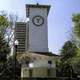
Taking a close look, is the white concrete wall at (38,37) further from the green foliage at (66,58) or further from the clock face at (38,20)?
the green foliage at (66,58)

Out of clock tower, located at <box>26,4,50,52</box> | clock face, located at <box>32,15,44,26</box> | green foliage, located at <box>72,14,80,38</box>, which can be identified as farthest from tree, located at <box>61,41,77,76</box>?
green foliage, located at <box>72,14,80,38</box>

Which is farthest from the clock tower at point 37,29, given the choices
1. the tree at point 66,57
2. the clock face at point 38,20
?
the tree at point 66,57

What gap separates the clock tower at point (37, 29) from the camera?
7331 centimetres

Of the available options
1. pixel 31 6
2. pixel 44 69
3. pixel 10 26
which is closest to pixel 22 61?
pixel 44 69

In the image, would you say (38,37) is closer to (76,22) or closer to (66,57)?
(66,57)

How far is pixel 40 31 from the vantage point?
7394cm

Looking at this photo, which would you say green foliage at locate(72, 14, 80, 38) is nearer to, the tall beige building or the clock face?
the tall beige building

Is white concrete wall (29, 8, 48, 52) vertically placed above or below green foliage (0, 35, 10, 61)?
above

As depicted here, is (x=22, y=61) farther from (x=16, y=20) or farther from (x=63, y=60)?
(x=63, y=60)

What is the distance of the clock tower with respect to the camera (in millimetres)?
73312

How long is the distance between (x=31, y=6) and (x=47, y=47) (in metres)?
9.63

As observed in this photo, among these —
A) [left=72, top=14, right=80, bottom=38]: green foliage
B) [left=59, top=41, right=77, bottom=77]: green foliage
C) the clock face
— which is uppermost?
the clock face

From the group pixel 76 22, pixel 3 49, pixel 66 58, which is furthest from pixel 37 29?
pixel 76 22

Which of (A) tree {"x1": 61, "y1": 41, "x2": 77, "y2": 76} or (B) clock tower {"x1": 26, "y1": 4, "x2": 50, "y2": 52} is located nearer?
(A) tree {"x1": 61, "y1": 41, "x2": 77, "y2": 76}
